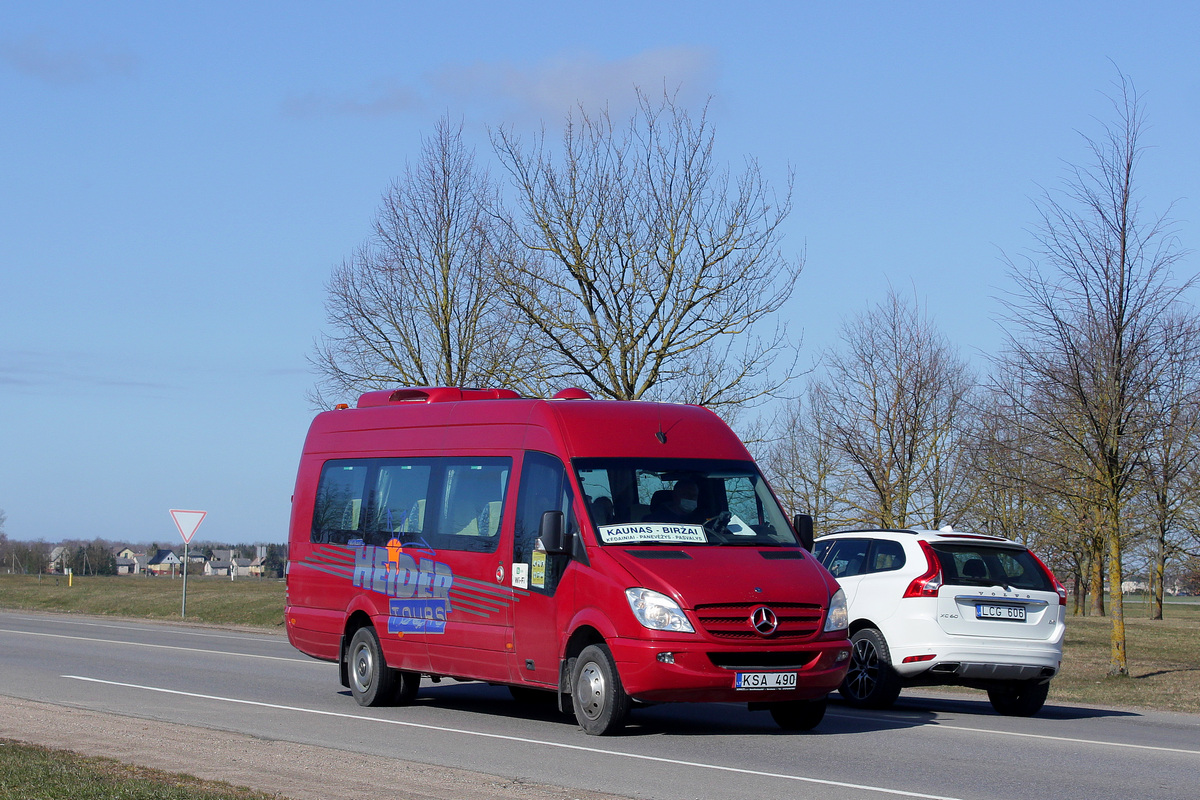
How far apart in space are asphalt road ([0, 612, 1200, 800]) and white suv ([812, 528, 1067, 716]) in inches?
16.0

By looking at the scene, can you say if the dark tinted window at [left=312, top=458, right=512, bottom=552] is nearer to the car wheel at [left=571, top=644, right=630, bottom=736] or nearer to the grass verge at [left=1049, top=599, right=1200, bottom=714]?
the car wheel at [left=571, top=644, right=630, bottom=736]

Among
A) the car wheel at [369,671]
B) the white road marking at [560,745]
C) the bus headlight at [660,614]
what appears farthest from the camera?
the car wheel at [369,671]

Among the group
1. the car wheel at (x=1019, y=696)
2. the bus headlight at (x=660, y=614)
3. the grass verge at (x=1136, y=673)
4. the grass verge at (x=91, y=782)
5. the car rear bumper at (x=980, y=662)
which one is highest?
the bus headlight at (x=660, y=614)

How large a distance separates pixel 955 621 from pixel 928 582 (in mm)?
446

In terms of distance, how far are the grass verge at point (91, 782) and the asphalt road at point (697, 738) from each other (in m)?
1.74

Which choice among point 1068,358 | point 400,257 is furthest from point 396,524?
point 400,257

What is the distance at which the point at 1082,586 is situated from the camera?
187 feet

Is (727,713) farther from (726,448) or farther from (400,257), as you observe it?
(400,257)

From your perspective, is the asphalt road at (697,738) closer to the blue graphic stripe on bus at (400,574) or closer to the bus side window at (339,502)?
the blue graphic stripe on bus at (400,574)

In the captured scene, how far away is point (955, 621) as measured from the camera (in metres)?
13.0

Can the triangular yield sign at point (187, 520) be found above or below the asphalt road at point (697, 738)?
above

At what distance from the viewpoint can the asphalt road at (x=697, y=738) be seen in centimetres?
862

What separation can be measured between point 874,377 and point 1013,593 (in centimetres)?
2158

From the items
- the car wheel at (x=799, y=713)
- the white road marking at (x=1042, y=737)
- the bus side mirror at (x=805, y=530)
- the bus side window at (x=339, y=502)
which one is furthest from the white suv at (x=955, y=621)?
the bus side window at (x=339, y=502)
